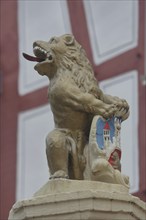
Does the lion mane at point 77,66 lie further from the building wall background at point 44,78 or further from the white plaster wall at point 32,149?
the white plaster wall at point 32,149

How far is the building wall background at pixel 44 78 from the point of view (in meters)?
13.4

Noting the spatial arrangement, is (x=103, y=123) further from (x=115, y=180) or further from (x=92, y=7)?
(x=92, y=7)

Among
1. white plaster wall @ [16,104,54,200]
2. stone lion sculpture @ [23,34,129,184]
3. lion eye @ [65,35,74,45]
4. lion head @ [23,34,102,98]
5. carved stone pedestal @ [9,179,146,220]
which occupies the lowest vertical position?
white plaster wall @ [16,104,54,200]

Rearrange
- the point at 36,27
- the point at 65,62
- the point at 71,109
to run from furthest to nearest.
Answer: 1. the point at 36,27
2. the point at 65,62
3. the point at 71,109

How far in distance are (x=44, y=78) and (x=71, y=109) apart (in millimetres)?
8358

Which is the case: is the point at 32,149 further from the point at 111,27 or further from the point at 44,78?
the point at 111,27

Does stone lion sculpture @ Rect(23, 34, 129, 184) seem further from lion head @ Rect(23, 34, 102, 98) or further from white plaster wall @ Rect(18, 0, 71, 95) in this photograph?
white plaster wall @ Rect(18, 0, 71, 95)

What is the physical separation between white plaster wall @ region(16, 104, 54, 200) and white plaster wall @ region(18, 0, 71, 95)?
44 centimetres

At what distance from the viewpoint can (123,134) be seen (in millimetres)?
13125

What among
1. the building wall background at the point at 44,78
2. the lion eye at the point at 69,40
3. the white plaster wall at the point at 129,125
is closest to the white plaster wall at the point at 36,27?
the building wall background at the point at 44,78

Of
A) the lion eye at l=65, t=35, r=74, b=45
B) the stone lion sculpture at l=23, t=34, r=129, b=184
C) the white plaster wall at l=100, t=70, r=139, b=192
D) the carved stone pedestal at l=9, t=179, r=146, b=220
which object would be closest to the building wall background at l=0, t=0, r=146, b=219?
the white plaster wall at l=100, t=70, r=139, b=192

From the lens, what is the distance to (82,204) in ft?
19.4

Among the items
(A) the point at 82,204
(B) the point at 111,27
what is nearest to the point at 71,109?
(A) the point at 82,204

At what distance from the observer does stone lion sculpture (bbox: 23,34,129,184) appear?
6359 mm
